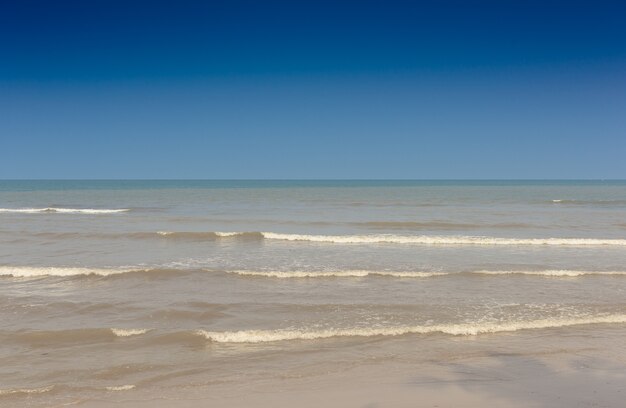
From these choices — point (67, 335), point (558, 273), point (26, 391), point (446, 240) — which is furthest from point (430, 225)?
point (26, 391)

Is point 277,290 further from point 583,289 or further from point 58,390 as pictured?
point 583,289

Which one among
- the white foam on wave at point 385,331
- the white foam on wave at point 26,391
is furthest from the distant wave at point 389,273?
the white foam on wave at point 26,391

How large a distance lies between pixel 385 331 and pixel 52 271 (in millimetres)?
10375

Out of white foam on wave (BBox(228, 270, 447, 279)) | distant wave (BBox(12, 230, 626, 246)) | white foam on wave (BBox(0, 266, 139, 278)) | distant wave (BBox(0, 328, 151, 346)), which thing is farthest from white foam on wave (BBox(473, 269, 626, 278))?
white foam on wave (BBox(0, 266, 139, 278))

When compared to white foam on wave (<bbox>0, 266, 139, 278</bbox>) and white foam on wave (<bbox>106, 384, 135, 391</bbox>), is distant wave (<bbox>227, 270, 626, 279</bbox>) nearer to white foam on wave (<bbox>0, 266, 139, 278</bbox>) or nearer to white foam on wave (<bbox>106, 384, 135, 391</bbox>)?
white foam on wave (<bbox>0, 266, 139, 278</bbox>)

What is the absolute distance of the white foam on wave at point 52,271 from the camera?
13.8 meters

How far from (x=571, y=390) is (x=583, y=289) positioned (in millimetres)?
6763

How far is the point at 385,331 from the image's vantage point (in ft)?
29.1

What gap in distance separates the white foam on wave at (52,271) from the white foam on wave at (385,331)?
6.56m

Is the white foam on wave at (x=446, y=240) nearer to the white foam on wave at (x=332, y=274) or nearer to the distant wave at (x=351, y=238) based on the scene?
the distant wave at (x=351, y=238)

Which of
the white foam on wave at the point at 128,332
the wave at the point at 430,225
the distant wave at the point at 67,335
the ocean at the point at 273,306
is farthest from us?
the wave at the point at 430,225

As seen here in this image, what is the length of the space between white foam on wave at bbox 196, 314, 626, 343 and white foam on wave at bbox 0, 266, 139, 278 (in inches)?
258

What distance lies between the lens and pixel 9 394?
6.35 meters

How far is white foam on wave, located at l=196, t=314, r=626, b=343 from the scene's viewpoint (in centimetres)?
855
